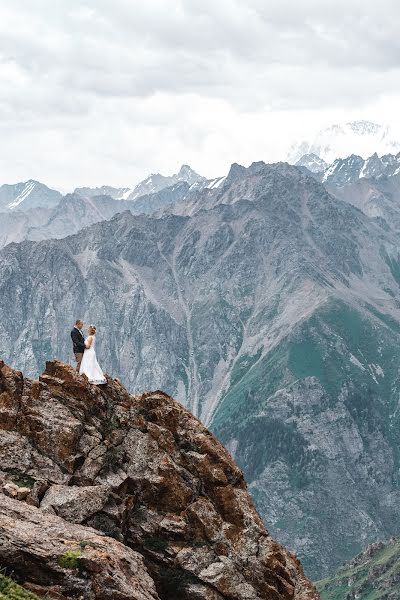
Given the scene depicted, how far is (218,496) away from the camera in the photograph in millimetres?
53219

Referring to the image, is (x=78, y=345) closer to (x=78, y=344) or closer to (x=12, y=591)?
(x=78, y=344)

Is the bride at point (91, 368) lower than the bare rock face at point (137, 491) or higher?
higher

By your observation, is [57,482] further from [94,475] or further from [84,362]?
[84,362]

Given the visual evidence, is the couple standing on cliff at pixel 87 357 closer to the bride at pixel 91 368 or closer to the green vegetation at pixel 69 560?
the bride at pixel 91 368

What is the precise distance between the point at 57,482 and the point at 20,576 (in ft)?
33.4

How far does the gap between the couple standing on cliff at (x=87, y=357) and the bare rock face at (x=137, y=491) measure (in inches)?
46.8

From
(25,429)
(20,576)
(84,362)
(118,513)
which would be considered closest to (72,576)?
(20,576)

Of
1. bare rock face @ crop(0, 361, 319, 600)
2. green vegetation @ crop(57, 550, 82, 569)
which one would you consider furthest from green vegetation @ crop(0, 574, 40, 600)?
bare rock face @ crop(0, 361, 319, 600)

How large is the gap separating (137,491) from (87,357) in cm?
1089

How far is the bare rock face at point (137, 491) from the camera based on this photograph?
4597 centimetres

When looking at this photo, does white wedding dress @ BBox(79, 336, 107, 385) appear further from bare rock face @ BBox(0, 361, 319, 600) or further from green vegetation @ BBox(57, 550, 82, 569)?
green vegetation @ BBox(57, 550, 82, 569)

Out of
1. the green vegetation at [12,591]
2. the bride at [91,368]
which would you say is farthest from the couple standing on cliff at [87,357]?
the green vegetation at [12,591]

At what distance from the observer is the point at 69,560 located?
1538 inches

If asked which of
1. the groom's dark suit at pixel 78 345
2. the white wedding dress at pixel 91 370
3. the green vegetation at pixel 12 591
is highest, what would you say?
the groom's dark suit at pixel 78 345
